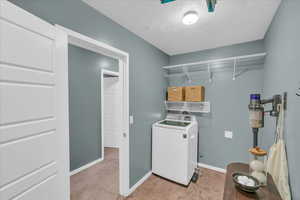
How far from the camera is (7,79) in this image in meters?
0.74

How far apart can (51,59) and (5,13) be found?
0.33 meters

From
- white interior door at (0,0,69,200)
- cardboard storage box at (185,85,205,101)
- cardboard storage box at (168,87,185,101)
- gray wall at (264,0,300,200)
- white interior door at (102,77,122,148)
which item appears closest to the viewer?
white interior door at (0,0,69,200)

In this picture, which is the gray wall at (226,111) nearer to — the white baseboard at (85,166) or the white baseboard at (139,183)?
the white baseboard at (139,183)

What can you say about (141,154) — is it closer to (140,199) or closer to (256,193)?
(140,199)

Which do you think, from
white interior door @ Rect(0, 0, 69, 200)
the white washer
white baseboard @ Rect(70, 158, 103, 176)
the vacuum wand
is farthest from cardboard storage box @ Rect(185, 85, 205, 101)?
white baseboard @ Rect(70, 158, 103, 176)

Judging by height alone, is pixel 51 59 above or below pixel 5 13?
below

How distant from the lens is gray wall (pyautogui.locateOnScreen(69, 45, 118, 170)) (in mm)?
2340

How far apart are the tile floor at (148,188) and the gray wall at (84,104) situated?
390 mm

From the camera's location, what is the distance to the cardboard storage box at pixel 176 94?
2439 millimetres

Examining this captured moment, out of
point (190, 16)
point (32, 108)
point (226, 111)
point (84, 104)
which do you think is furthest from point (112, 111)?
point (190, 16)

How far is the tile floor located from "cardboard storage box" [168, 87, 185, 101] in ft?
4.88

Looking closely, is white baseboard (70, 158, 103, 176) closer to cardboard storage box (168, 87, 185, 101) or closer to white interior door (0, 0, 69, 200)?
white interior door (0, 0, 69, 200)

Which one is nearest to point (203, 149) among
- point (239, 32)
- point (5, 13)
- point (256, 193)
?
point (256, 193)

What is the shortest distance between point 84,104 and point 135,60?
1.47m
